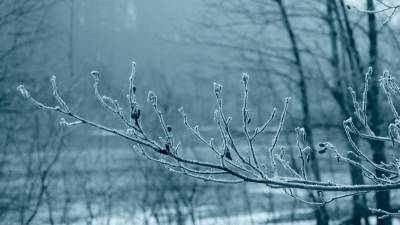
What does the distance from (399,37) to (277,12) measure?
2.60m

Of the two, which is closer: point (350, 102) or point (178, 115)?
point (350, 102)

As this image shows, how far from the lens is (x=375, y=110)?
944 centimetres

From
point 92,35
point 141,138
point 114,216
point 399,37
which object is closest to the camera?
point 141,138

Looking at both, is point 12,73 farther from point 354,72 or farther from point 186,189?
point 354,72

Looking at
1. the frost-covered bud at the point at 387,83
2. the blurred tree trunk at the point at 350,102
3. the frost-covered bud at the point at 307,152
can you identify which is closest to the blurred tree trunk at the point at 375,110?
the blurred tree trunk at the point at 350,102

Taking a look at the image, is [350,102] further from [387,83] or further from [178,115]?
[387,83]

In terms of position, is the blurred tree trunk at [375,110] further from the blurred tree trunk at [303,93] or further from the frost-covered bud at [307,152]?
the frost-covered bud at [307,152]

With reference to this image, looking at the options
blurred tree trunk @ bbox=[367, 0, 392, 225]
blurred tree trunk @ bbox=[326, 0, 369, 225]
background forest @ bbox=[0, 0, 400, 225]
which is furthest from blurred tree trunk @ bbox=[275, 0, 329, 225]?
blurred tree trunk @ bbox=[367, 0, 392, 225]

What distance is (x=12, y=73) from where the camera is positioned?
30.0 feet

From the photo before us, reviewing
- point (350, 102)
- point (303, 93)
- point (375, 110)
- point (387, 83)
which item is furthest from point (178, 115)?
point (387, 83)

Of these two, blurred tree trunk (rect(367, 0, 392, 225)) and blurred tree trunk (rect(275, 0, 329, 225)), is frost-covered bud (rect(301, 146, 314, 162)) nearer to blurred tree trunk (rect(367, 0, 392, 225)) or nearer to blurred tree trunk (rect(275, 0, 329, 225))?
blurred tree trunk (rect(367, 0, 392, 225))

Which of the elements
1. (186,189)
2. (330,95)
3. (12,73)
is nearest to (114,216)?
(186,189)

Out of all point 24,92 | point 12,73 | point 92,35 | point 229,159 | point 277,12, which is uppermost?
point 92,35

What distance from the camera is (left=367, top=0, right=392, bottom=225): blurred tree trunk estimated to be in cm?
903
